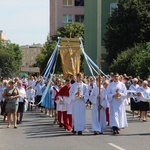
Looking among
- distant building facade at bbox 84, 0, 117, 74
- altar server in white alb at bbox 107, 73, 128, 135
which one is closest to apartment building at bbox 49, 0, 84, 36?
distant building facade at bbox 84, 0, 117, 74

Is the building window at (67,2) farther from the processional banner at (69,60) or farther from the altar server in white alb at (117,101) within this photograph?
the altar server in white alb at (117,101)

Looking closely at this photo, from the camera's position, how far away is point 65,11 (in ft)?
292

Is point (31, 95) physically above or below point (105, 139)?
above

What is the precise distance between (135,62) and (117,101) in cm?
2266

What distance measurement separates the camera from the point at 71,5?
8912cm

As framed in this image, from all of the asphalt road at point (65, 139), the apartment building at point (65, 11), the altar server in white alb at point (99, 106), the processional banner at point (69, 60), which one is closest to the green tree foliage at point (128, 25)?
the processional banner at point (69, 60)

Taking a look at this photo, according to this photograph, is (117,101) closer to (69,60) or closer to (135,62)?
(69,60)

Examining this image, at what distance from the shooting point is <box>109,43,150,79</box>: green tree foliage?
3644cm

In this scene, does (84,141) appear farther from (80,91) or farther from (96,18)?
(96,18)

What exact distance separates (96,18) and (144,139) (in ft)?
140

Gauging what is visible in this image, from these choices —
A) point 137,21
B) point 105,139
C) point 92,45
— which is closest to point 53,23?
point 92,45

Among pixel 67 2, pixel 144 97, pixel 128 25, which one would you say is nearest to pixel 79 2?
pixel 67 2

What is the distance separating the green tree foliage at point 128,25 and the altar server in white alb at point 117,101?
30.5 metres

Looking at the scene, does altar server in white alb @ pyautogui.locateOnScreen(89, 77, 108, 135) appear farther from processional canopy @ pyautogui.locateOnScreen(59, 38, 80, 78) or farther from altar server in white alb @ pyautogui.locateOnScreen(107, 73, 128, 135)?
processional canopy @ pyautogui.locateOnScreen(59, 38, 80, 78)
